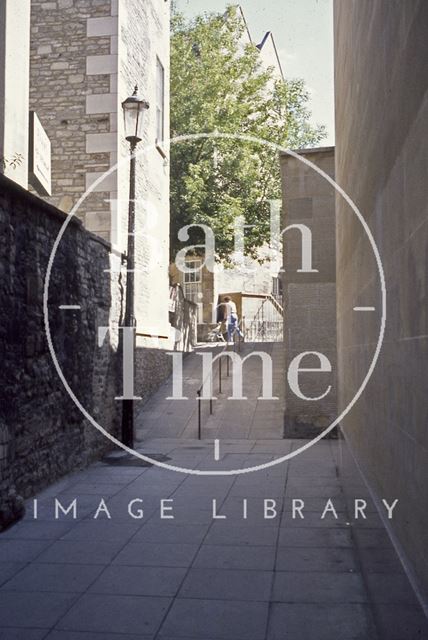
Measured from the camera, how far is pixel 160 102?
14.5 meters

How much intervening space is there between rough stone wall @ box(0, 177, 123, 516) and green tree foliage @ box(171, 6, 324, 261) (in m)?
9.87

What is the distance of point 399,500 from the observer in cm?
321

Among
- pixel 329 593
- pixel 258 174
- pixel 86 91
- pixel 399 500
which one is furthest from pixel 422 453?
pixel 258 174

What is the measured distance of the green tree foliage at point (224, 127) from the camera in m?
19.0

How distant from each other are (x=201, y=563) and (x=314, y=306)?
268 inches

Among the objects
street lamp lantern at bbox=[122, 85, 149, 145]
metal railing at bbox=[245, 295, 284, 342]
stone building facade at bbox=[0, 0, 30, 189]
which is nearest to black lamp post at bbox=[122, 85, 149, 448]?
street lamp lantern at bbox=[122, 85, 149, 145]

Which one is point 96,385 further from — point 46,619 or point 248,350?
point 248,350

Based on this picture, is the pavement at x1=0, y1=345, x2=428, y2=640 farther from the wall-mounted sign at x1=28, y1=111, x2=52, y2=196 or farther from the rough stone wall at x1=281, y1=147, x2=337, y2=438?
the wall-mounted sign at x1=28, y1=111, x2=52, y2=196

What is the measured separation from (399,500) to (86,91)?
10.1 m

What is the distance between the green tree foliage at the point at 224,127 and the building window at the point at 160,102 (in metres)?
3.75

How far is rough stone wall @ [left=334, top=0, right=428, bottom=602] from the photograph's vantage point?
8.29 feet

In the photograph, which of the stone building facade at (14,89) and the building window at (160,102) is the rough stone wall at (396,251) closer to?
the stone building facade at (14,89)

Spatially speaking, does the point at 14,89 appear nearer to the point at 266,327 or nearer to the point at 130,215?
the point at 130,215

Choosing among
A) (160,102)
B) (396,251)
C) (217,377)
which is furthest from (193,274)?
(396,251)
